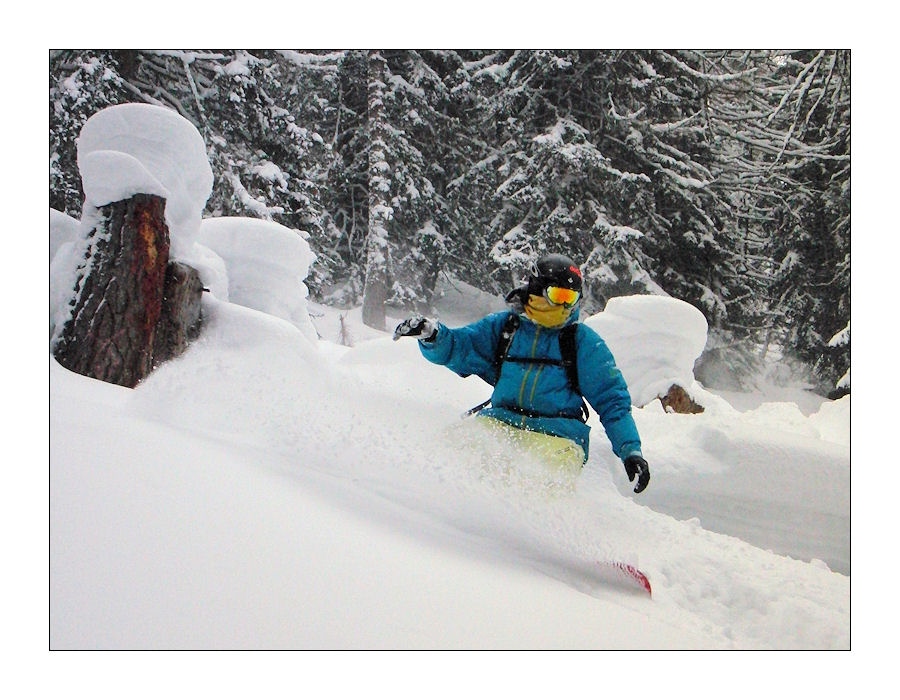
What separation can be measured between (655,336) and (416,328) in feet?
4.34

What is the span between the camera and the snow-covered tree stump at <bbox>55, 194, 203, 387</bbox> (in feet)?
7.96

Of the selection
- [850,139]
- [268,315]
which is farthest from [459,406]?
[850,139]

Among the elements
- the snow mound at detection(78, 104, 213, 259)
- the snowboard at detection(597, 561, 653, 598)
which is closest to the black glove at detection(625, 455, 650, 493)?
the snowboard at detection(597, 561, 653, 598)

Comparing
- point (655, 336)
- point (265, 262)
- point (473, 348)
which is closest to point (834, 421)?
point (655, 336)

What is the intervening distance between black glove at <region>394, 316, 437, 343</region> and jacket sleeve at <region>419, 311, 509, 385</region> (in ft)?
0.31

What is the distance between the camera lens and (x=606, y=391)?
2125mm

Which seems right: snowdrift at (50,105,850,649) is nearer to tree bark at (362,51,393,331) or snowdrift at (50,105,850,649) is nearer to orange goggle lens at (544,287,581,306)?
tree bark at (362,51,393,331)

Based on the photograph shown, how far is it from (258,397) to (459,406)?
0.87 m

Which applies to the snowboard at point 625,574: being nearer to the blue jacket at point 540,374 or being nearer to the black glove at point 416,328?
the blue jacket at point 540,374

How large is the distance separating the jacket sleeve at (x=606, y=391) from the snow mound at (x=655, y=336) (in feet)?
1.98

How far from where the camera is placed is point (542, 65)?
2.50 m

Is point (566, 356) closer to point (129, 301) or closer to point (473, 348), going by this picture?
point (473, 348)

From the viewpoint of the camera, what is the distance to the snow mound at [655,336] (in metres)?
2.75

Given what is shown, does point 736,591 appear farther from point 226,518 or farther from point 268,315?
point 268,315
